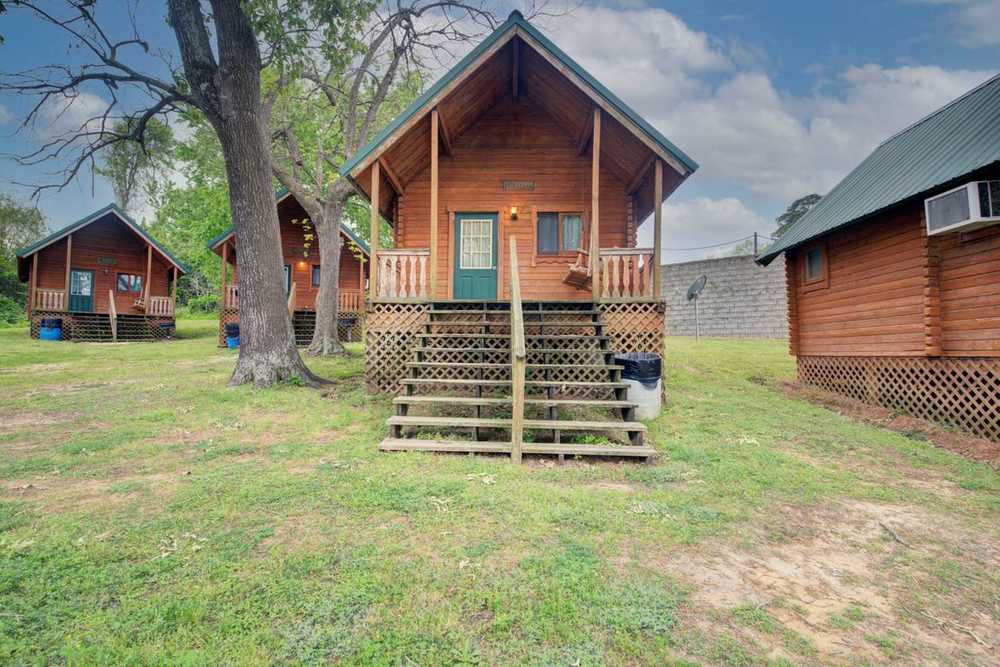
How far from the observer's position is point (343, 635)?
6.54 ft

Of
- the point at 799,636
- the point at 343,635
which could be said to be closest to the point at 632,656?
the point at 799,636

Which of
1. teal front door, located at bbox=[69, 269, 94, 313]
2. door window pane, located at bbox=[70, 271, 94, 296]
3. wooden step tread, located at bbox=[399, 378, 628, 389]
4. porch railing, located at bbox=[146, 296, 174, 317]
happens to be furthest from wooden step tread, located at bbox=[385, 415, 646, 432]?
door window pane, located at bbox=[70, 271, 94, 296]

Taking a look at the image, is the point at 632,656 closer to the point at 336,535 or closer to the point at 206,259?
the point at 336,535

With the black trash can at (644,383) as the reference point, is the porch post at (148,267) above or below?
above

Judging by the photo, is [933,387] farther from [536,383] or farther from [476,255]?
[476,255]

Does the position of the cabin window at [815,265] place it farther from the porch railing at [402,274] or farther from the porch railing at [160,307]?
the porch railing at [160,307]

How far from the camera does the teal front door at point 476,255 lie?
10.4m

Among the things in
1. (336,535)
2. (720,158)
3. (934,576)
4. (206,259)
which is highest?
(720,158)

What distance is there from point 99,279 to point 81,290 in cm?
87

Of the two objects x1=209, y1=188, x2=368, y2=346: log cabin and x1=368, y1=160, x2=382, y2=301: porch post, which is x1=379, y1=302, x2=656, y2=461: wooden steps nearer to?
x1=368, y1=160, x2=382, y2=301: porch post

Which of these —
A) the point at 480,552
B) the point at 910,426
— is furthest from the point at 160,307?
the point at 910,426

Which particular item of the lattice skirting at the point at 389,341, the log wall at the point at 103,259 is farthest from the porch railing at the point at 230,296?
the lattice skirting at the point at 389,341

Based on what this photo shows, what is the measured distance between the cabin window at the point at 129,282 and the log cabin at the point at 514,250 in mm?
19203

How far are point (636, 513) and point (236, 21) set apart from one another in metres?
9.96
